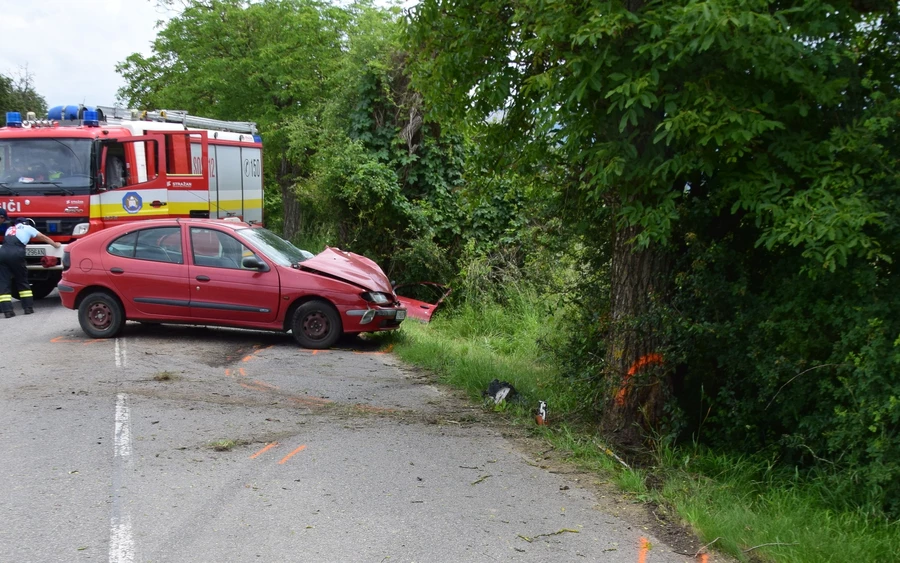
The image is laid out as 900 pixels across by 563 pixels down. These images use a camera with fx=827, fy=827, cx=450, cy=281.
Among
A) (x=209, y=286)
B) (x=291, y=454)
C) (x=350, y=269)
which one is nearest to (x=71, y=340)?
(x=209, y=286)

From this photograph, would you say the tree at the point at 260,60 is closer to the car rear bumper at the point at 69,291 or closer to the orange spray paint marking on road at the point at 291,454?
the car rear bumper at the point at 69,291

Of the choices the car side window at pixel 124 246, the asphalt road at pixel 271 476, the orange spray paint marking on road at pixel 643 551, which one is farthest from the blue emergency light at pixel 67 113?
the orange spray paint marking on road at pixel 643 551

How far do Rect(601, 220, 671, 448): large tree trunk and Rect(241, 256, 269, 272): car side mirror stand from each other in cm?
562

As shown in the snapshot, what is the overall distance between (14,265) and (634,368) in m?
11.4

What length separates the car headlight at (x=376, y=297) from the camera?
11.1m

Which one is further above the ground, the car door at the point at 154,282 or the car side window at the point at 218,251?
the car side window at the point at 218,251

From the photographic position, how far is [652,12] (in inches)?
198

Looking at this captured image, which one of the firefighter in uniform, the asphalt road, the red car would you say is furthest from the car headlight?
the firefighter in uniform

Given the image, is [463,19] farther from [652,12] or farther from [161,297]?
[161,297]

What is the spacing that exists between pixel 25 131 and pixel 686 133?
13658mm

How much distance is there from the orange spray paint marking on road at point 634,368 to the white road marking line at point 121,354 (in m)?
5.71

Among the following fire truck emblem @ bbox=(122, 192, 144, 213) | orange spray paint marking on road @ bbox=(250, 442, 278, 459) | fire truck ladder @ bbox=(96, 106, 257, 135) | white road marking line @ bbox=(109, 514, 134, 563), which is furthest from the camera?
fire truck ladder @ bbox=(96, 106, 257, 135)

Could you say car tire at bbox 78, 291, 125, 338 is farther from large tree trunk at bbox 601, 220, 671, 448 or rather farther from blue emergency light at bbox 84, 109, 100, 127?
large tree trunk at bbox 601, 220, 671, 448

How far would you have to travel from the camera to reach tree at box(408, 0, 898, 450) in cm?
489
